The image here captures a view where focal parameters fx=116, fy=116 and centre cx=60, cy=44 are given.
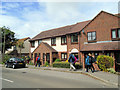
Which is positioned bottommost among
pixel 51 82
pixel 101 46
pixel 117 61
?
pixel 51 82

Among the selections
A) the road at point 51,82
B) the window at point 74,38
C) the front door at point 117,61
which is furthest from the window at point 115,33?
the road at point 51,82

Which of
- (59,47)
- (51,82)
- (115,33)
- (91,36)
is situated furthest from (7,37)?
(51,82)

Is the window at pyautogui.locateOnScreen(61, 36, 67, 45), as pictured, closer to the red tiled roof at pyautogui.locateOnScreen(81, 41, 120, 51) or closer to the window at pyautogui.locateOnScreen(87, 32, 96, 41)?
the red tiled roof at pyautogui.locateOnScreen(81, 41, 120, 51)

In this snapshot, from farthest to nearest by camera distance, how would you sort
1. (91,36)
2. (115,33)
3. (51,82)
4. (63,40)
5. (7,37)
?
(7,37) → (63,40) → (91,36) → (115,33) → (51,82)

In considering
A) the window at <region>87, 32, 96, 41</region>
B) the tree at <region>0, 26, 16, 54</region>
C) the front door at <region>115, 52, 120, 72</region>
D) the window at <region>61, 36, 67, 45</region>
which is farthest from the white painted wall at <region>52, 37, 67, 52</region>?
the tree at <region>0, 26, 16, 54</region>

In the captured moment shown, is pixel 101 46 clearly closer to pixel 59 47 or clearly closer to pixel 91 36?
pixel 91 36

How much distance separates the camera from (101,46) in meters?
14.3

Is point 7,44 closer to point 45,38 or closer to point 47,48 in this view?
point 45,38

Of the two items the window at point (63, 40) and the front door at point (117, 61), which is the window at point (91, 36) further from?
the window at point (63, 40)

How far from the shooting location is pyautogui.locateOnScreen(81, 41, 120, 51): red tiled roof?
1314 cm

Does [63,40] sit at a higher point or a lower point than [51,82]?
higher

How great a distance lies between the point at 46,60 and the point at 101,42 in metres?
10.5

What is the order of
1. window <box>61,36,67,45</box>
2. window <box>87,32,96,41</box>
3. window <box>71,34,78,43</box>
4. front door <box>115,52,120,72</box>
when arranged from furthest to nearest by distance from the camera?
window <box>61,36,67,45</box>
window <box>71,34,78,43</box>
window <box>87,32,96,41</box>
front door <box>115,52,120,72</box>

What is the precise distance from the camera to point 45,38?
2352 cm
